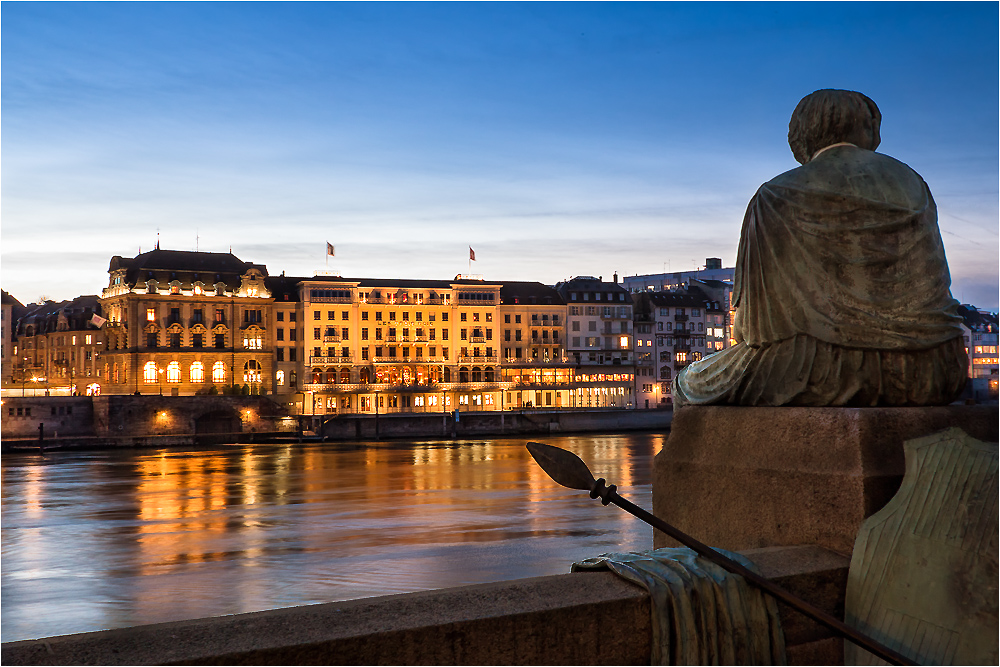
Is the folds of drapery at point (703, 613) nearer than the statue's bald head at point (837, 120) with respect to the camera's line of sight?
Yes

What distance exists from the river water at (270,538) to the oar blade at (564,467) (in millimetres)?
6201

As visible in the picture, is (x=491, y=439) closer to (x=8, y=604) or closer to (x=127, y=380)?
(x=127, y=380)

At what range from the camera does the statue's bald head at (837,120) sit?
505 centimetres

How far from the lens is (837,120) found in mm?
5055

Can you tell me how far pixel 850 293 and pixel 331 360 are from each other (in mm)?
75145

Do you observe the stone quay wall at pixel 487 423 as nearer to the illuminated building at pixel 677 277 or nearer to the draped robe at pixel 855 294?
the illuminated building at pixel 677 277

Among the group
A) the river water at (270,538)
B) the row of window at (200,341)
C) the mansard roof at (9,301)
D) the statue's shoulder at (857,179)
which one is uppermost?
the mansard roof at (9,301)

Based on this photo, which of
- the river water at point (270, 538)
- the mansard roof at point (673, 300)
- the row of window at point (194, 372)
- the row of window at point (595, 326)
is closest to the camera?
the river water at point (270, 538)

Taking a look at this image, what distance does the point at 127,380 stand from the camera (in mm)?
74188

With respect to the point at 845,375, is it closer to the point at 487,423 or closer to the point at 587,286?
the point at 487,423

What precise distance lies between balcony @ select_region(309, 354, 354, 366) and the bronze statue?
245ft

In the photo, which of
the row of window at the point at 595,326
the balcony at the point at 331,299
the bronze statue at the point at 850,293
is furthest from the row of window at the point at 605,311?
the bronze statue at the point at 850,293

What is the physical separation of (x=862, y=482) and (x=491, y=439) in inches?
2247

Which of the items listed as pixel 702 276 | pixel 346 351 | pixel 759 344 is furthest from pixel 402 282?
pixel 759 344
